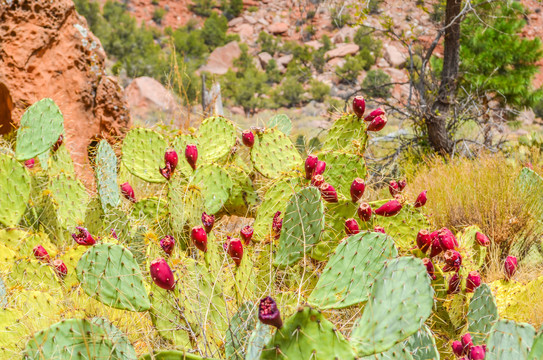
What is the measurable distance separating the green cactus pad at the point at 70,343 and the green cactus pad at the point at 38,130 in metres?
1.78

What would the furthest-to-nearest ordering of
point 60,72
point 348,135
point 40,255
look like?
point 60,72
point 348,135
point 40,255

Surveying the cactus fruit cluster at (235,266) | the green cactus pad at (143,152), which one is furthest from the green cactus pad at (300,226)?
the green cactus pad at (143,152)

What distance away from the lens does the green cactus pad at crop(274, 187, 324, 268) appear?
6.34ft

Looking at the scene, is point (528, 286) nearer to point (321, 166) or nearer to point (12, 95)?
point (321, 166)

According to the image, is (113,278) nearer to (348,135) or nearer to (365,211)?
(365,211)

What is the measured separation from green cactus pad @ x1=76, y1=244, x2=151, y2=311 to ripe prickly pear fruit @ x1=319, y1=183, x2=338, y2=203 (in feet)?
2.72

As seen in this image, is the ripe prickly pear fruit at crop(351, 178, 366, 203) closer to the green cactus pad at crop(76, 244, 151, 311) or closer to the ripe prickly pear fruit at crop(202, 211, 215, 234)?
the ripe prickly pear fruit at crop(202, 211, 215, 234)

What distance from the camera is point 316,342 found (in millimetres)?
1287

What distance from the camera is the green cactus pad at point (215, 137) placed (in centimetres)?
308

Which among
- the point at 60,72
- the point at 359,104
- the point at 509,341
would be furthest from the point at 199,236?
the point at 60,72

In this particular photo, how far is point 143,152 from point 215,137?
0.47 metres

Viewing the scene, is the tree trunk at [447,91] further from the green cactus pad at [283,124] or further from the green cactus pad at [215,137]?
the green cactus pad at [215,137]

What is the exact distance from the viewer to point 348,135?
2834 millimetres

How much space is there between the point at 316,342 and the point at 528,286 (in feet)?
4.67
